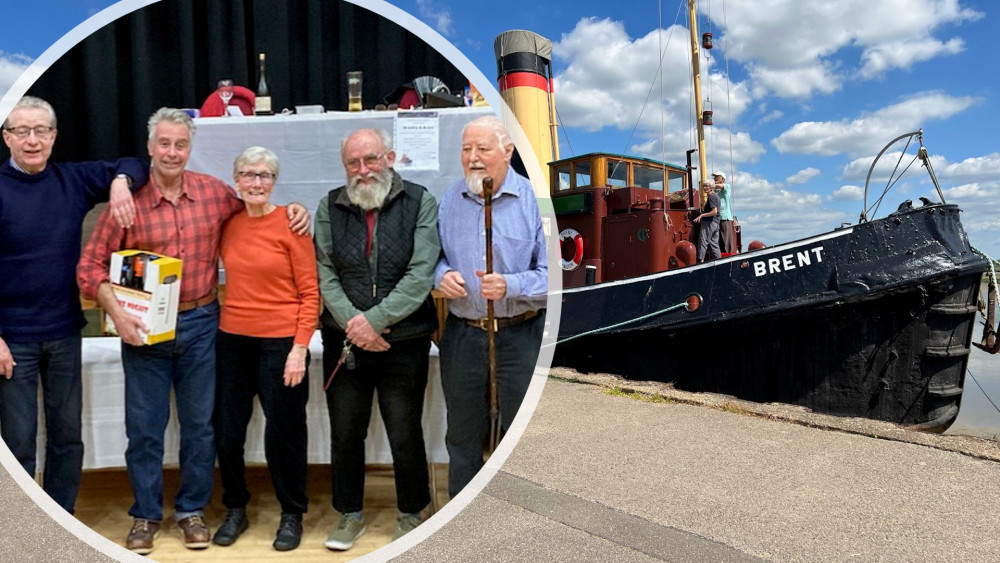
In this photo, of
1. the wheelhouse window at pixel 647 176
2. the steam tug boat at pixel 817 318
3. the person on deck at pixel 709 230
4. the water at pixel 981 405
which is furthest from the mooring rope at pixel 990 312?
the wheelhouse window at pixel 647 176

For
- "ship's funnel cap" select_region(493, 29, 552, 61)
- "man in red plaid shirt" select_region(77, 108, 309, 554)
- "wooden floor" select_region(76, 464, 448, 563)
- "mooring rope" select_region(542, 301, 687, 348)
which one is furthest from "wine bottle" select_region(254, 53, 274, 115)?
"mooring rope" select_region(542, 301, 687, 348)

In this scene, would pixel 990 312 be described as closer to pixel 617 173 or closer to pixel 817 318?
pixel 817 318

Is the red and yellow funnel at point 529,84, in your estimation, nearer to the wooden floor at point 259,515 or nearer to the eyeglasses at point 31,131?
the wooden floor at point 259,515

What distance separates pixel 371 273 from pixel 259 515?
16.8 inches

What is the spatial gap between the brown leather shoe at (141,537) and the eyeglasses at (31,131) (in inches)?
22.8

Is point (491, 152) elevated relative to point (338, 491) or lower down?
elevated

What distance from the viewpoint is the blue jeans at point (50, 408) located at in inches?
41.4

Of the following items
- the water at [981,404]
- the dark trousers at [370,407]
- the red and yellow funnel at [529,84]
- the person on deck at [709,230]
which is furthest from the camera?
the water at [981,404]

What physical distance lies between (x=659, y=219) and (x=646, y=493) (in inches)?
189

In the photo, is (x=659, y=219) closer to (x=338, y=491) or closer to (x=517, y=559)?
(x=517, y=559)

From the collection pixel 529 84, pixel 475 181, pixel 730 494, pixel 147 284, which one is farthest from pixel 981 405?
pixel 147 284

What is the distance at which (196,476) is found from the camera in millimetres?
1104

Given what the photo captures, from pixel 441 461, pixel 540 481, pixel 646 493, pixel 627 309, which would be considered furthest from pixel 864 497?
pixel 441 461

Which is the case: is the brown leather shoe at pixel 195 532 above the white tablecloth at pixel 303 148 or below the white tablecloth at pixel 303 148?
below
